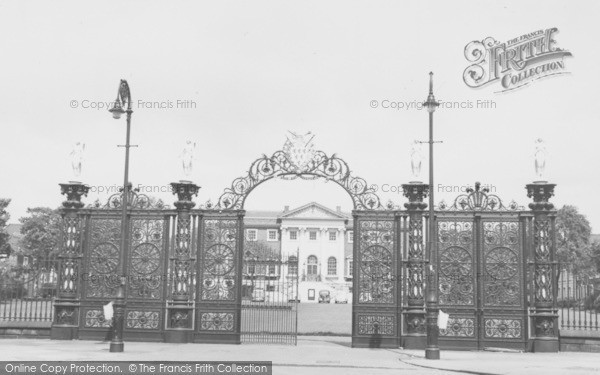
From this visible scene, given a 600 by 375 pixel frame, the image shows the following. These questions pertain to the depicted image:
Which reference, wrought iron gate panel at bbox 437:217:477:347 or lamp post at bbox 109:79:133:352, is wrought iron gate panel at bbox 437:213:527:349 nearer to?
wrought iron gate panel at bbox 437:217:477:347

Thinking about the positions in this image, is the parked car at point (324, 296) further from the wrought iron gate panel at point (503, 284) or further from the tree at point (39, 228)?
the wrought iron gate panel at point (503, 284)

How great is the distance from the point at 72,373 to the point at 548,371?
10.4m

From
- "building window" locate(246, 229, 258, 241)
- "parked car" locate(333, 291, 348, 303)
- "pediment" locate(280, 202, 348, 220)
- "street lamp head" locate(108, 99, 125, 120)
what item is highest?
"pediment" locate(280, 202, 348, 220)

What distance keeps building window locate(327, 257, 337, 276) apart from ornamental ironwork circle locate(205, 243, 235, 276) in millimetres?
70710

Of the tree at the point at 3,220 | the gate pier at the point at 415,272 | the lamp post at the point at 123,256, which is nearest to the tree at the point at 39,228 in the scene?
the tree at the point at 3,220

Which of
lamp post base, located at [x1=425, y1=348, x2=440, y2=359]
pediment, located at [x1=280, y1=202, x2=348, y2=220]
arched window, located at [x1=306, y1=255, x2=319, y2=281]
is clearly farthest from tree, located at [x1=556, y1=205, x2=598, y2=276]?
lamp post base, located at [x1=425, y1=348, x2=440, y2=359]

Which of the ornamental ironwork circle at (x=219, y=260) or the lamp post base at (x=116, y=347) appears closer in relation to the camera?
the lamp post base at (x=116, y=347)

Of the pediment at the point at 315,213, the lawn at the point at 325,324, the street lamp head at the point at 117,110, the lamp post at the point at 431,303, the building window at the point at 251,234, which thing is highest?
the pediment at the point at 315,213

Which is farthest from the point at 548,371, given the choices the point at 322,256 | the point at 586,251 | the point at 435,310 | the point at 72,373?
the point at 322,256

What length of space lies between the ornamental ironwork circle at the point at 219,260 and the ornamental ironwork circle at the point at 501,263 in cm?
806

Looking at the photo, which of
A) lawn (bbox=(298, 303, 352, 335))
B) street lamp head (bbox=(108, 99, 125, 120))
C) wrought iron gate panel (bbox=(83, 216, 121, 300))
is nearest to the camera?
street lamp head (bbox=(108, 99, 125, 120))

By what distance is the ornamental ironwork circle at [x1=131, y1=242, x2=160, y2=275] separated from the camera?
2330cm

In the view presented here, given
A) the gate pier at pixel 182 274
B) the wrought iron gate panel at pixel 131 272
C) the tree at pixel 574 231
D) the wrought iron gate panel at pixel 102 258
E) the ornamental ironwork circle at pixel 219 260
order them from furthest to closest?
1. the tree at pixel 574 231
2. the wrought iron gate panel at pixel 102 258
3. the ornamental ironwork circle at pixel 219 260
4. the wrought iron gate panel at pixel 131 272
5. the gate pier at pixel 182 274

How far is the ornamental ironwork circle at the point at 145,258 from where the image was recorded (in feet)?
76.4
